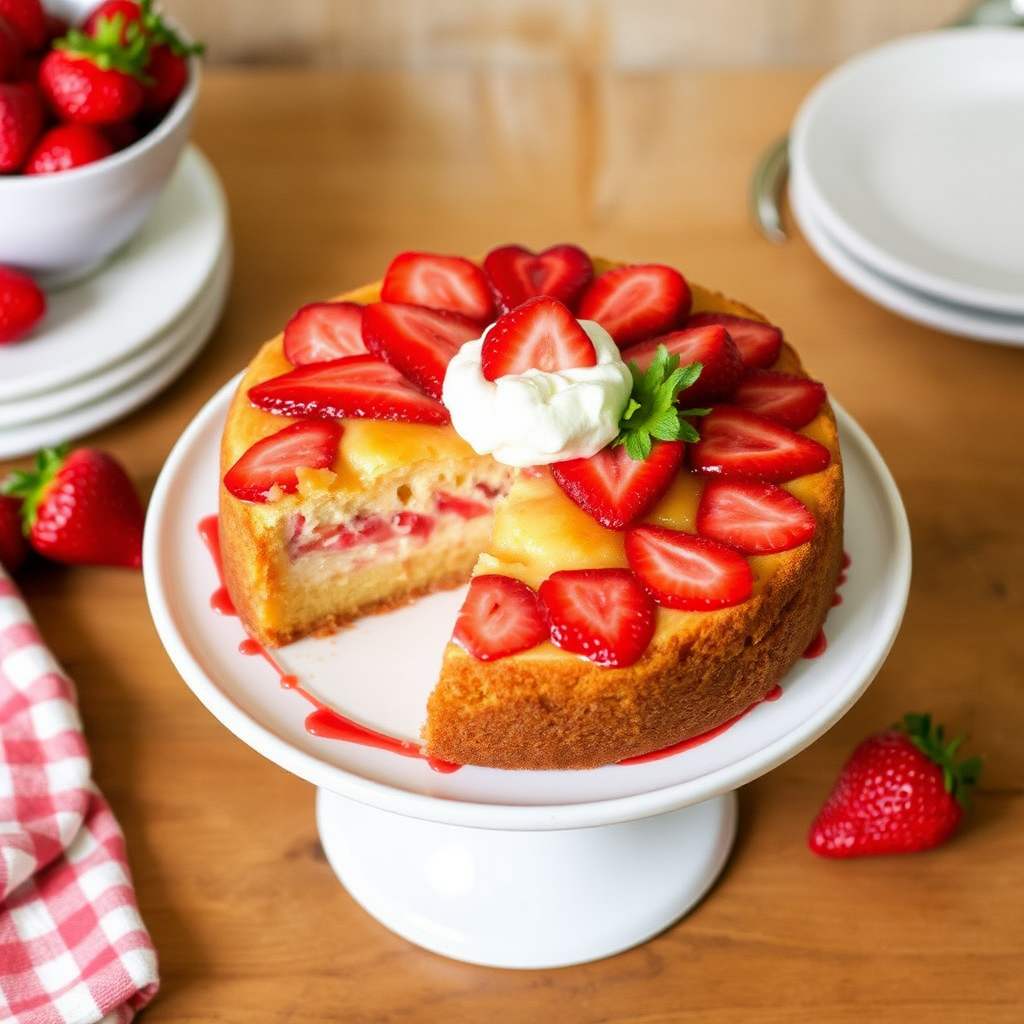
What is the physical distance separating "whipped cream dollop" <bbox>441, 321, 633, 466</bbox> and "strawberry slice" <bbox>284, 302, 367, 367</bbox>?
0.83 feet

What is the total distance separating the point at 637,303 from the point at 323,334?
44 cm

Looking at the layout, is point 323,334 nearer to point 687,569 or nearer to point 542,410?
point 542,410

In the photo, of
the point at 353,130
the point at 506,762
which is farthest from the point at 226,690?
the point at 353,130

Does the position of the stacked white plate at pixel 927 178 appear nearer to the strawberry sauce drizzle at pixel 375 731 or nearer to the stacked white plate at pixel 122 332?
the strawberry sauce drizzle at pixel 375 731

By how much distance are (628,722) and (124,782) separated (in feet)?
2.69

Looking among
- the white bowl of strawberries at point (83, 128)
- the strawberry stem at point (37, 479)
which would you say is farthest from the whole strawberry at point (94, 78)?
the strawberry stem at point (37, 479)

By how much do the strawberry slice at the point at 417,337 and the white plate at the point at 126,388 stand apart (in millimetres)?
715

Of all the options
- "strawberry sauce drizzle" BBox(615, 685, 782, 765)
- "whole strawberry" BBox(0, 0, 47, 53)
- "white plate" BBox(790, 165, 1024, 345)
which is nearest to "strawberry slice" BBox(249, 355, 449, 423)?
"strawberry sauce drizzle" BBox(615, 685, 782, 765)

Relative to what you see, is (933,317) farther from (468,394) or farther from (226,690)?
(226,690)

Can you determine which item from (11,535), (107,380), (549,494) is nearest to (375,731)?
(549,494)

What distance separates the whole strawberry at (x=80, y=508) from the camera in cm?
211

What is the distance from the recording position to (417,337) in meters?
1.79

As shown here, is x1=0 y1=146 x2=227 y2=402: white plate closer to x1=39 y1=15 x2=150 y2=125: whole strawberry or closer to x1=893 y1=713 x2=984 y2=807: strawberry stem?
x1=39 y1=15 x2=150 y2=125: whole strawberry

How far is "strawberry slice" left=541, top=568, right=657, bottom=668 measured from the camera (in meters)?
1.51
